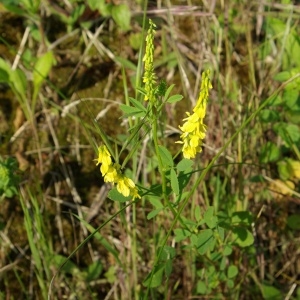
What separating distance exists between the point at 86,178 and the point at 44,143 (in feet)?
0.72

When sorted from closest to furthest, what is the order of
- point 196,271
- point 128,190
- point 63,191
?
1. point 128,190
2. point 196,271
3. point 63,191

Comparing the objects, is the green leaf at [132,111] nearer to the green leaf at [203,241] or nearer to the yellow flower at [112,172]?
the yellow flower at [112,172]

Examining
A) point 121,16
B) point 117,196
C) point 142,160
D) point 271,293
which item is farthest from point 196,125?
point 121,16

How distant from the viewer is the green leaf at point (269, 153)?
1824mm

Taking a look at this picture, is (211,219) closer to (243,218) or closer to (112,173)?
(243,218)

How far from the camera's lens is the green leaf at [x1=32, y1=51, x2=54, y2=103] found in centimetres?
204

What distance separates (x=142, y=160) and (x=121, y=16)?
0.68 meters

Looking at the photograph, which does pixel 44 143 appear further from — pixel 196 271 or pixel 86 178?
pixel 196 271

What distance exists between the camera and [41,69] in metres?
2.06

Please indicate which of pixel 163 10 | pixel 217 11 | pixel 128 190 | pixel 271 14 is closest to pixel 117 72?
pixel 163 10

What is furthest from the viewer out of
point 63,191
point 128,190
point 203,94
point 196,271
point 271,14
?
point 271,14

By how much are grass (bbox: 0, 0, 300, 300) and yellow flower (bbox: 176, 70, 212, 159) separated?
259 mm

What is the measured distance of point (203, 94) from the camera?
0.96 m

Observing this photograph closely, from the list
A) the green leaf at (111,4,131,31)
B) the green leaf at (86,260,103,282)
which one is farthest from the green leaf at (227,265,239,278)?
the green leaf at (111,4,131,31)
